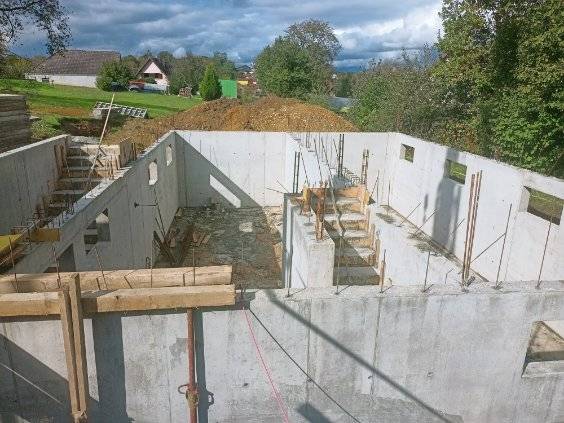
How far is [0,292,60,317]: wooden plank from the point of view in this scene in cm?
369

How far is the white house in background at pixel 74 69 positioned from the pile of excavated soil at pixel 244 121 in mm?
38149

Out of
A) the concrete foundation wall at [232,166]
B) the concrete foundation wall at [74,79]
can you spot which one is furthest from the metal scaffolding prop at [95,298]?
the concrete foundation wall at [74,79]

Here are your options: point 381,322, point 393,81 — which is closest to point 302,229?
point 381,322

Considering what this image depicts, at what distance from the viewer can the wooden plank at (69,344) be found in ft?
11.9

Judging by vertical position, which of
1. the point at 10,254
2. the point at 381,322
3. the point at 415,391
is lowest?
the point at 415,391

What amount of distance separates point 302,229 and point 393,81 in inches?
669

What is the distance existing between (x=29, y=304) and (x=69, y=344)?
1.70 feet

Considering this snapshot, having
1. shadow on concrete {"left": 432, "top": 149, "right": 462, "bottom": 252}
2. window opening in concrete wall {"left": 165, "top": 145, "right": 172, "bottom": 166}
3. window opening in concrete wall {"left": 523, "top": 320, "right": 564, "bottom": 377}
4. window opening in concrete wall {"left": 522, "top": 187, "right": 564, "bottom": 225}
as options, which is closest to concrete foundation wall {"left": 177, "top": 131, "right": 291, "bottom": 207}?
window opening in concrete wall {"left": 165, "top": 145, "right": 172, "bottom": 166}

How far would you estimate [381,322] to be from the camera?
438cm

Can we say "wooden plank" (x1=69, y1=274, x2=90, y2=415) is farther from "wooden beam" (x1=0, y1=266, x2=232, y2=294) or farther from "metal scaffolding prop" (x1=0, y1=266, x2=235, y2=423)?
"wooden beam" (x1=0, y1=266, x2=232, y2=294)

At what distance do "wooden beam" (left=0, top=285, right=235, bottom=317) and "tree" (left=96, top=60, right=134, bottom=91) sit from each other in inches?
1708

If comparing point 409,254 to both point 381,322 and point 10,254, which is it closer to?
point 381,322

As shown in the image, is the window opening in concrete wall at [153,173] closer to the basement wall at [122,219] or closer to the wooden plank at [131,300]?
the basement wall at [122,219]

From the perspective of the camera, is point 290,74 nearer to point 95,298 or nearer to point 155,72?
point 95,298
